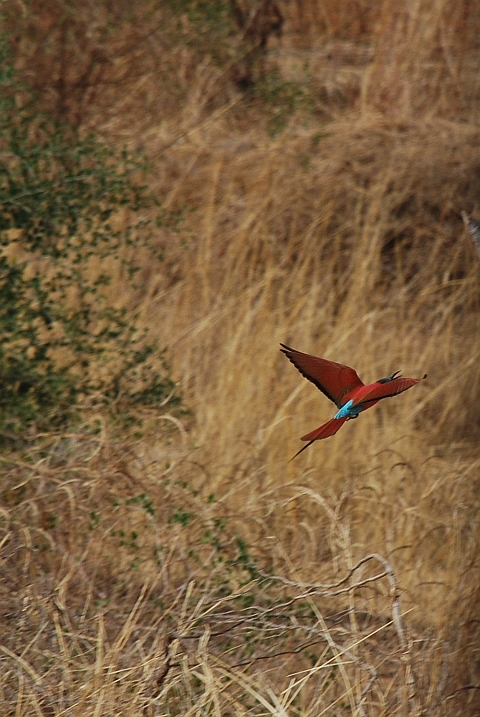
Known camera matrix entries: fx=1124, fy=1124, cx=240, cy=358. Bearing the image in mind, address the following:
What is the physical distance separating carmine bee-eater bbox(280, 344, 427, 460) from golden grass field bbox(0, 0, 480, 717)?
79 centimetres

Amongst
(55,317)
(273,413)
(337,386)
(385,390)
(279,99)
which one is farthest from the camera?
(279,99)

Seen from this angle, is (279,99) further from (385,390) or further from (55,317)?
(385,390)

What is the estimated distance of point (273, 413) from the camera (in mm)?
4391

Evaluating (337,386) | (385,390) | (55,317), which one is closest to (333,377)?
(337,386)

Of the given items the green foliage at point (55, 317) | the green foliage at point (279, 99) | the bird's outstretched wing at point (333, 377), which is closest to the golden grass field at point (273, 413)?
the green foliage at point (279, 99)

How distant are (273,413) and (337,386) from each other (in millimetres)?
2666

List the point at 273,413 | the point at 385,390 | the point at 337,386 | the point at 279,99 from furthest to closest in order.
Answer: the point at 279,99
the point at 273,413
the point at 337,386
the point at 385,390

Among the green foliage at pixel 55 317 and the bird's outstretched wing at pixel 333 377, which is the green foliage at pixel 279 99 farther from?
the bird's outstretched wing at pixel 333 377

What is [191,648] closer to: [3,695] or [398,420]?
[3,695]

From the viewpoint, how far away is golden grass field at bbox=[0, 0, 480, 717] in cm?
272

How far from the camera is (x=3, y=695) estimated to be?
8.30ft

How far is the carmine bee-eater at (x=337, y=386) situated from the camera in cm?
160

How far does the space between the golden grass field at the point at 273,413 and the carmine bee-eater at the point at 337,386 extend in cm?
79

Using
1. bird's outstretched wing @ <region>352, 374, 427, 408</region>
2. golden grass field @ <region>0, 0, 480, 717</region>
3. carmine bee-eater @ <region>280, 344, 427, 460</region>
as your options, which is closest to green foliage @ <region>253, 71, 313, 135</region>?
Answer: golden grass field @ <region>0, 0, 480, 717</region>
